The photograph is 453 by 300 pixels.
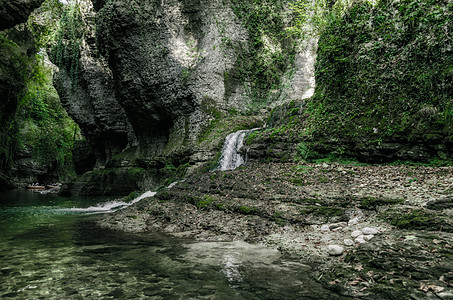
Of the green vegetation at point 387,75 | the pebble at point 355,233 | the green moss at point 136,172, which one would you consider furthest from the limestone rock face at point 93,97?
the pebble at point 355,233

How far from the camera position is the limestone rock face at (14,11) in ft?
31.3

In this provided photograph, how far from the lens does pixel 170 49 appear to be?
18328mm

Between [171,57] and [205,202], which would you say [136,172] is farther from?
[205,202]

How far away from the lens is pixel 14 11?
388 inches

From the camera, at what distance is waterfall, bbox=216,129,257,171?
12471 mm

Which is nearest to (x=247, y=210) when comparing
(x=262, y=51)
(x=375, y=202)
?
(x=375, y=202)

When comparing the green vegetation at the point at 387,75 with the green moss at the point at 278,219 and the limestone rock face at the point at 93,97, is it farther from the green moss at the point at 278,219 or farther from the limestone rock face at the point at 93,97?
the limestone rock face at the point at 93,97

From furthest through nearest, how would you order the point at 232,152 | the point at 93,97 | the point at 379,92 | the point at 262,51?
the point at 93,97, the point at 262,51, the point at 232,152, the point at 379,92

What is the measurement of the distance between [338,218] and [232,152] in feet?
26.7

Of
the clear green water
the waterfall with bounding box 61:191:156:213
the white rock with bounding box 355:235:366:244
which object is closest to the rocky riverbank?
the white rock with bounding box 355:235:366:244

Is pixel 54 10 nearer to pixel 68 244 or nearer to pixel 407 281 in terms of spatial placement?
pixel 68 244

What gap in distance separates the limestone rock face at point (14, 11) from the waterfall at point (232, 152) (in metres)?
10.1

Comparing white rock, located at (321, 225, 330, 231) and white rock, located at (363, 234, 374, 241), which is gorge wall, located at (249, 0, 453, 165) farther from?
white rock, located at (363, 234, 374, 241)

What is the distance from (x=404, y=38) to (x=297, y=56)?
10961 mm
